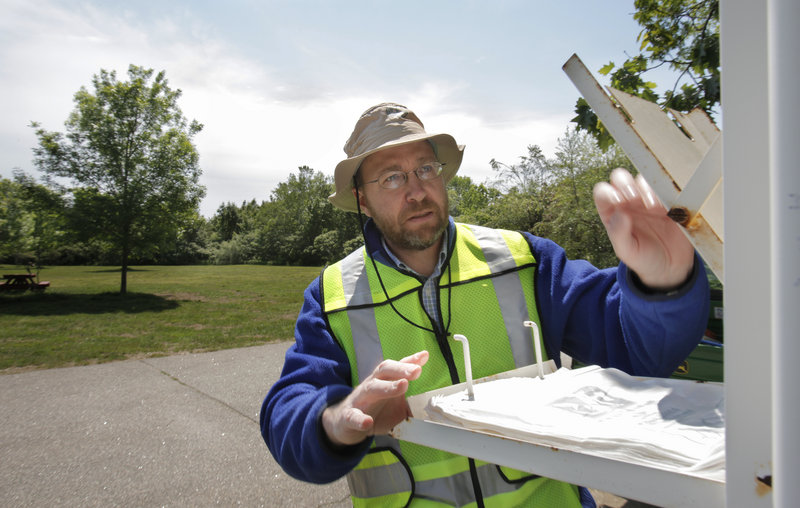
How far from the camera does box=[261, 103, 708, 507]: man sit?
1211 mm

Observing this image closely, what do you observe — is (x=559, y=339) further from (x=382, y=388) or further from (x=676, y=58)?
(x=676, y=58)

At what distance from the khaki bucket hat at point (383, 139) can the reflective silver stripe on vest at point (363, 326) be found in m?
0.53

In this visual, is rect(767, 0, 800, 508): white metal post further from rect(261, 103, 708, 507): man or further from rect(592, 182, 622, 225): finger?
rect(261, 103, 708, 507): man

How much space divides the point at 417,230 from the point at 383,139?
406 mm

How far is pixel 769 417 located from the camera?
486 millimetres

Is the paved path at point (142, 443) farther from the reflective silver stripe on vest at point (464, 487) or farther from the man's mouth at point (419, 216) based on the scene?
the man's mouth at point (419, 216)

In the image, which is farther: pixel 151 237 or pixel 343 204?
pixel 151 237

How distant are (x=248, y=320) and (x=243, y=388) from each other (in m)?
6.61

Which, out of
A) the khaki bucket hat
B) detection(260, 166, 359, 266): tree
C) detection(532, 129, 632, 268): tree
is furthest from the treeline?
detection(260, 166, 359, 266): tree

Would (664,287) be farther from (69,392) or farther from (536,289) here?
(69,392)

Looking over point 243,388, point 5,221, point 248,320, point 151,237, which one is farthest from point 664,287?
point 5,221

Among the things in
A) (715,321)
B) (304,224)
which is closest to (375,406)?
(715,321)

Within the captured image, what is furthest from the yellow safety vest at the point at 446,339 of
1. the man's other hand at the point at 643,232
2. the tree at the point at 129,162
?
the tree at the point at 129,162

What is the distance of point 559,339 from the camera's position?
1721mm
